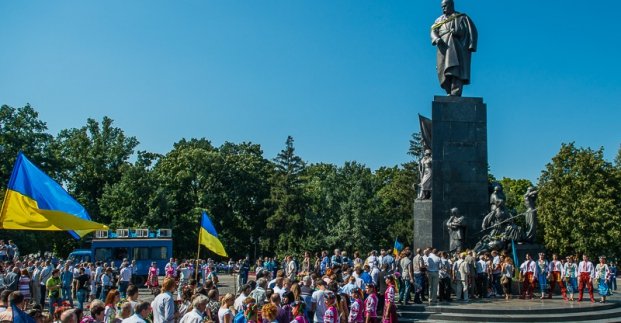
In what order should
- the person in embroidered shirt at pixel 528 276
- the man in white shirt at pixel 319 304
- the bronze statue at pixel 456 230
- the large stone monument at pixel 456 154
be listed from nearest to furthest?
the man in white shirt at pixel 319 304 → the person in embroidered shirt at pixel 528 276 → the bronze statue at pixel 456 230 → the large stone monument at pixel 456 154

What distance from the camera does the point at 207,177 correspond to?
171 ft

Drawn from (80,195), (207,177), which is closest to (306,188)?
(207,177)

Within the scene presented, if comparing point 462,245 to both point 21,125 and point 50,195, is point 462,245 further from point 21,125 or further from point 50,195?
point 21,125

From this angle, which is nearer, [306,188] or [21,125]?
[21,125]

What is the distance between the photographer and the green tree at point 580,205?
41656 millimetres

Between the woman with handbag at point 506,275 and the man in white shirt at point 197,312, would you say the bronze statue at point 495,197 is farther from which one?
the man in white shirt at point 197,312

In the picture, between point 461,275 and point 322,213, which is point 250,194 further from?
point 461,275

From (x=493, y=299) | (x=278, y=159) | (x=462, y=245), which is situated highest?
(x=278, y=159)

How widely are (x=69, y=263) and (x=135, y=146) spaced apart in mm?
33973

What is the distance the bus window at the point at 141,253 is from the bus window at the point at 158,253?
1.07 ft

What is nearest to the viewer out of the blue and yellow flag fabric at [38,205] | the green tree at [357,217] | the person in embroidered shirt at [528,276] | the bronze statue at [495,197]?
the blue and yellow flag fabric at [38,205]

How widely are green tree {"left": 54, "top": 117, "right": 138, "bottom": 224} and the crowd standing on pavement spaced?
27.0 metres

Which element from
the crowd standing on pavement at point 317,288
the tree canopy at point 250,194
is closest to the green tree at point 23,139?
the tree canopy at point 250,194

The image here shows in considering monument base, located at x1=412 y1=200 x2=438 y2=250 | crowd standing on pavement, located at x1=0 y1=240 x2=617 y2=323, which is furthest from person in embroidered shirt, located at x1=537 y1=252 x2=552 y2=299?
monument base, located at x1=412 y1=200 x2=438 y2=250
